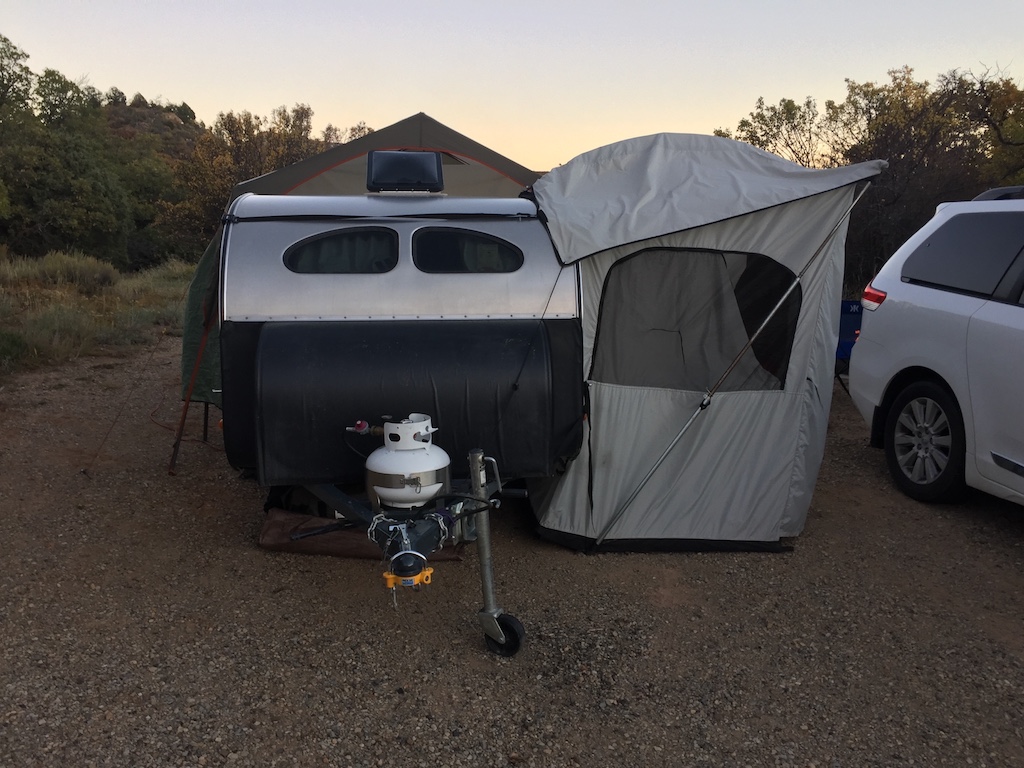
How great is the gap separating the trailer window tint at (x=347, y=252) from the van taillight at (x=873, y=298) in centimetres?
337

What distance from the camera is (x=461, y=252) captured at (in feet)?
15.0

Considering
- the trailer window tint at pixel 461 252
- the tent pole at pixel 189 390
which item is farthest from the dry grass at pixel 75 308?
the trailer window tint at pixel 461 252

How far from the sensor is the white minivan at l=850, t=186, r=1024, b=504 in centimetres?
473

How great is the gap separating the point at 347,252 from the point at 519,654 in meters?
2.24

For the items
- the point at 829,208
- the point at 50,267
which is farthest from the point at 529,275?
the point at 50,267

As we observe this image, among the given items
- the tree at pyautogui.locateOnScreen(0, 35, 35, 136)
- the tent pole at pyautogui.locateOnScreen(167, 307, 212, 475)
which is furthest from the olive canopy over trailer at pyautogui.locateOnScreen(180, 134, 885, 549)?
the tree at pyautogui.locateOnScreen(0, 35, 35, 136)

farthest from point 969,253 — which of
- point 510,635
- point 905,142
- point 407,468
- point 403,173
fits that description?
point 905,142

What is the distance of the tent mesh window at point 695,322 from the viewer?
4730 millimetres

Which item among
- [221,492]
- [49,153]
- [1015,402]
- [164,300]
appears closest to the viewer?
[1015,402]

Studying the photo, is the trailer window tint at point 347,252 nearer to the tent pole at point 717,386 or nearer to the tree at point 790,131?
the tent pole at point 717,386

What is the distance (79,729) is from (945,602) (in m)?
3.89

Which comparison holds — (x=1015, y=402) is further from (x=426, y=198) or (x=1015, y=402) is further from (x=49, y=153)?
(x=49, y=153)

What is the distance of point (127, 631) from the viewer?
12.6 feet

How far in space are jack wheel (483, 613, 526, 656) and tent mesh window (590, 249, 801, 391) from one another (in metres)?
1.57
